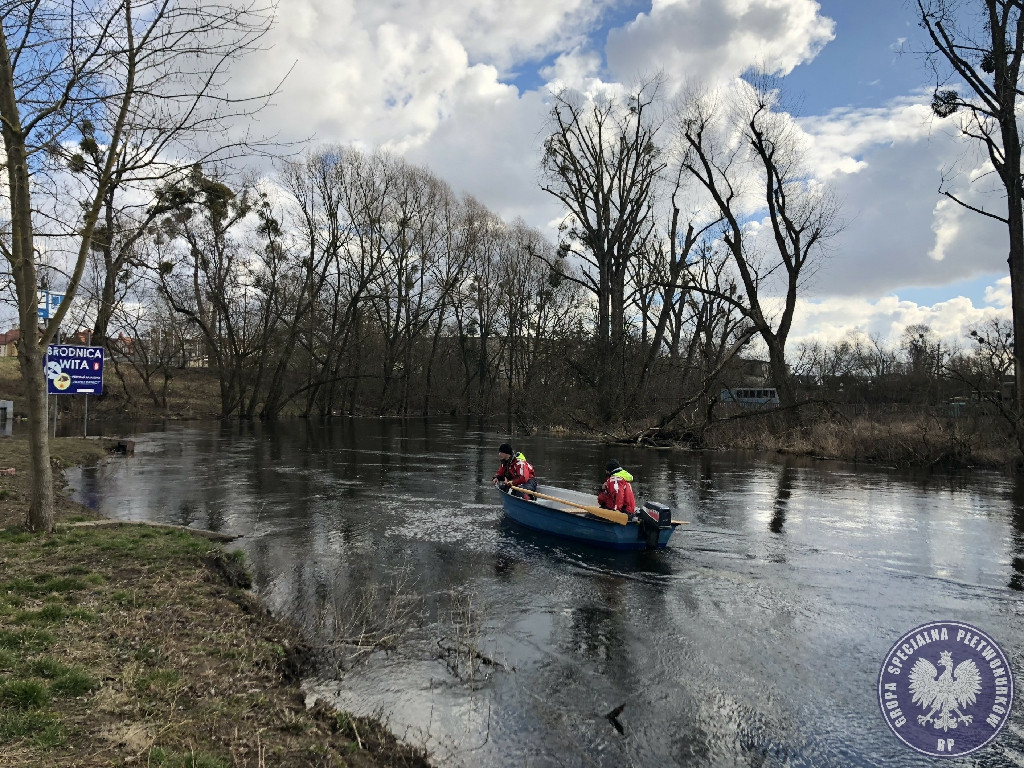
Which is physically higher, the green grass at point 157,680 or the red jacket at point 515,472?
the red jacket at point 515,472

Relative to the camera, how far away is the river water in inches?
208

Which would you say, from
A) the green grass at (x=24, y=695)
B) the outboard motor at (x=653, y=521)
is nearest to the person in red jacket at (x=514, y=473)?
the outboard motor at (x=653, y=521)

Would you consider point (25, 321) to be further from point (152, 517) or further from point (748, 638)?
point (748, 638)

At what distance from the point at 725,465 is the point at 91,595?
750 inches

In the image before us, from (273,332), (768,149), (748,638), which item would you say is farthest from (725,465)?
(273,332)

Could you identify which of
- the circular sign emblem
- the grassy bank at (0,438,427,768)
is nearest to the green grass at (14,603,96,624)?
the grassy bank at (0,438,427,768)

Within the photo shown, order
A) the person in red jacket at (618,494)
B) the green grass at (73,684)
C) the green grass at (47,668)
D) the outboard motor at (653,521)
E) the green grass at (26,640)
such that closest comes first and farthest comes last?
the green grass at (73,684), the green grass at (47,668), the green grass at (26,640), the outboard motor at (653,521), the person in red jacket at (618,494)

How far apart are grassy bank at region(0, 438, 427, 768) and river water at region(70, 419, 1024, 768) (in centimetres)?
62

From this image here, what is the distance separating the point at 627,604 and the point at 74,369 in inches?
674

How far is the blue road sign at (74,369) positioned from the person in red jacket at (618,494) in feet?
47.9

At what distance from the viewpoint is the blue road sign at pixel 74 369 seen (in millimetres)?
17906

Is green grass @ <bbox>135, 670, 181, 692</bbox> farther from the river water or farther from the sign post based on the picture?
the sign post

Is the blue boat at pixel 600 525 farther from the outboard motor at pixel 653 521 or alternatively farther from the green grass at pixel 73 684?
the green grass at pixel 73 684

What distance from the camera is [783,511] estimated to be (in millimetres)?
14016
